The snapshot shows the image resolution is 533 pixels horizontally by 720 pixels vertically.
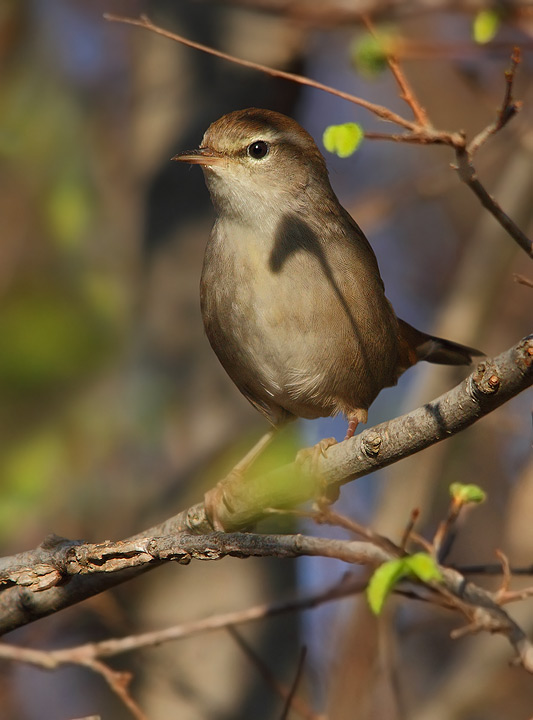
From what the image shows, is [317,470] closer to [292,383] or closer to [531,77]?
[292,383]

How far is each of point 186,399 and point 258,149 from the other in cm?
178

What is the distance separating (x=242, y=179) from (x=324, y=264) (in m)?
0.63

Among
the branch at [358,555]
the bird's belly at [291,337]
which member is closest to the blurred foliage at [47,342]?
the bird's belly at [291,337]

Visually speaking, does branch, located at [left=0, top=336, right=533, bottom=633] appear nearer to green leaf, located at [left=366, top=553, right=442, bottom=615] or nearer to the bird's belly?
green leaf, located at [left=366, top=553, right=442, bottom=615]

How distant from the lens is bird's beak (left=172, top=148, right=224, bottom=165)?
434 cm

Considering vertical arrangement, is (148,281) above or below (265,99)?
below

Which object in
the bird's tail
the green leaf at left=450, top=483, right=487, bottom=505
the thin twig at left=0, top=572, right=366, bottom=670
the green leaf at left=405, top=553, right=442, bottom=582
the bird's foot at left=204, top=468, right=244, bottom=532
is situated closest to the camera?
the green leaf at left=405, top=553, right=442, bottom=582

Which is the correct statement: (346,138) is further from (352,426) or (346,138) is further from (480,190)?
(352,426)

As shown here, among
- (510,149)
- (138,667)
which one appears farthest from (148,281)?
(510,149)

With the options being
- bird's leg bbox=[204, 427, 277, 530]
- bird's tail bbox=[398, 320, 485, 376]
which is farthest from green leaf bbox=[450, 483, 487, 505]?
bird's tail bbox=[398, 320, 485, 376]

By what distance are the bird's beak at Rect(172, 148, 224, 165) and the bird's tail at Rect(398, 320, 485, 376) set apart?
4.71ft

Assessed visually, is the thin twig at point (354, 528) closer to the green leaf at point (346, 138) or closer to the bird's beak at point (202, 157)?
the green leaf at point (346, 138)

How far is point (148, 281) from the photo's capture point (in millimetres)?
6016

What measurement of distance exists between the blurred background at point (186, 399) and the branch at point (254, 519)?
2.93 ft
